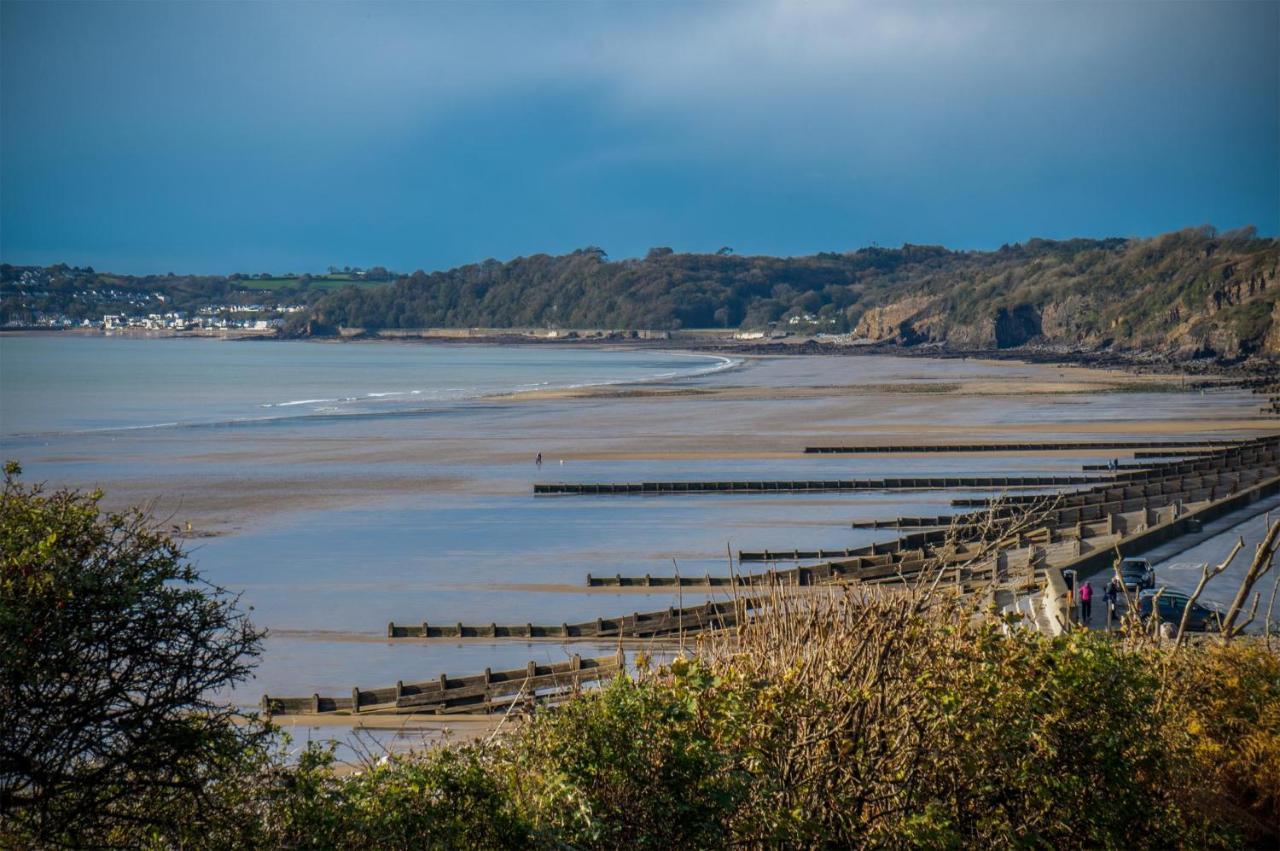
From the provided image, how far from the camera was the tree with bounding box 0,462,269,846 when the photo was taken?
6508mm

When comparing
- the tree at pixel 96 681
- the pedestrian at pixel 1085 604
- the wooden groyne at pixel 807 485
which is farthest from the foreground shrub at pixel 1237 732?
the wooden groyne at pixel 807 485

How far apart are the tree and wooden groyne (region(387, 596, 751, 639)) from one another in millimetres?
14742

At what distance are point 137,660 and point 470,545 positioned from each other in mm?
26769

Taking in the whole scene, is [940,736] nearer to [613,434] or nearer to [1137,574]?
[1137,574]

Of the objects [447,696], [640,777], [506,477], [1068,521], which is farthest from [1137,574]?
[506,477]

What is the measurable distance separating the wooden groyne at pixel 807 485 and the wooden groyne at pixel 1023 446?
9032 mm

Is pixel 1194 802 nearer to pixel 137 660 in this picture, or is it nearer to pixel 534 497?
pixel 137 660

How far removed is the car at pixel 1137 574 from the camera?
75.4 ft

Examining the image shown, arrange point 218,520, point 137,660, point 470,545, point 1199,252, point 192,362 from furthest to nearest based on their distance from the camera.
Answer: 1. point 1199,252
2. point 192,362
3. point 218,520
4. point 470,545
5. point 137,660

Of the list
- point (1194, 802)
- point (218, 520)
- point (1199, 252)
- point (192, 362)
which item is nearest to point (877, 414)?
point (218, 520)

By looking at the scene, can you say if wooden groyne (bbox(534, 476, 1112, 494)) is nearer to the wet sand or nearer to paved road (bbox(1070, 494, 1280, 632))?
the wet sand

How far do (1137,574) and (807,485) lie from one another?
19.4 metres

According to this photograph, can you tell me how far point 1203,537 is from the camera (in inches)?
1188

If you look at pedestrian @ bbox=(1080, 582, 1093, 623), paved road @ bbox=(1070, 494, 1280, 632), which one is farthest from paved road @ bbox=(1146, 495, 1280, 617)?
pedestrian @ bbox=(1080, 582, 1093, 623)
